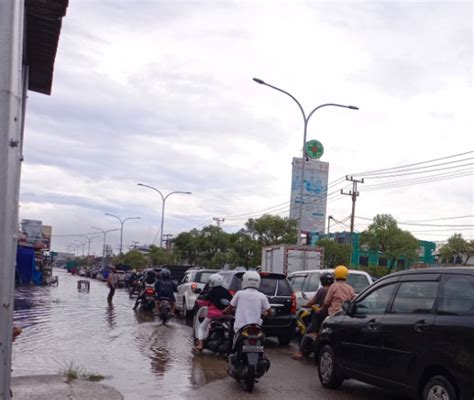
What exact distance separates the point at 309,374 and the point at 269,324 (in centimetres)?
327

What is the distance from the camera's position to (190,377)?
914cm

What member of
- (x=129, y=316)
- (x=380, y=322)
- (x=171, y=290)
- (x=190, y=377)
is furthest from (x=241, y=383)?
(x=129, y=316)

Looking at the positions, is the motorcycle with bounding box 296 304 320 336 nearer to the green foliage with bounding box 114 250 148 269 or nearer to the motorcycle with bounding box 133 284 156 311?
the motorcycle with bounding box 133 284 156 311

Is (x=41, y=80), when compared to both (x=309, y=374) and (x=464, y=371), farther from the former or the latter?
(x=464, y=371)

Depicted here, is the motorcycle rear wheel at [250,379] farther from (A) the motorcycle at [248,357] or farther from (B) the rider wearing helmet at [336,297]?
A: (B) the rider wearing helmet at [336,297]

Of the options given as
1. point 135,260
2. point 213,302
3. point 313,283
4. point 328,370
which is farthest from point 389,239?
point 135,260

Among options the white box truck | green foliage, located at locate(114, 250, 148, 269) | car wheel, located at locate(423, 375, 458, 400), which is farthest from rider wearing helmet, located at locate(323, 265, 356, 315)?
green foliage, located at locate(114, 250, 148, 269)

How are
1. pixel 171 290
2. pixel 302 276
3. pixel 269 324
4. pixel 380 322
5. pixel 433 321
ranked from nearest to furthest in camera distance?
pixel 433 321 → pixel 380 322 → pixel 269 324 → pixel 302 276 → pixel 171 290

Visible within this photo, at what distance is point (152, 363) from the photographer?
1032 cm

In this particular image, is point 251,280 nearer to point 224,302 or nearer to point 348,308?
point 348,308

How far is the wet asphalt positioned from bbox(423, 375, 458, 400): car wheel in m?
1.81

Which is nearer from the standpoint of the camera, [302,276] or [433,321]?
[433,321]

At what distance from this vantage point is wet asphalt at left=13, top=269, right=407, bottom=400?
8258 millimetres

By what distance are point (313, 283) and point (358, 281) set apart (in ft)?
3.56
